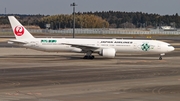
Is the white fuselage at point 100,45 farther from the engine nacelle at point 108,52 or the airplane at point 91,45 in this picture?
the engine nacelle at point 108,52

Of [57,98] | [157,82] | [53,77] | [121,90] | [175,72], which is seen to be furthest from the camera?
[175,72]

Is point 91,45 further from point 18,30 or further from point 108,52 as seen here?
point 18,30

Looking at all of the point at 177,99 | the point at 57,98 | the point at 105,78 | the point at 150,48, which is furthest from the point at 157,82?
the point at 150,48

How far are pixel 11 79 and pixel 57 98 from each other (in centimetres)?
995

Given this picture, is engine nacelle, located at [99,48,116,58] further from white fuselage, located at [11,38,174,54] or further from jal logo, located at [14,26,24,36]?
jal logo, located at [14,26,24,36]

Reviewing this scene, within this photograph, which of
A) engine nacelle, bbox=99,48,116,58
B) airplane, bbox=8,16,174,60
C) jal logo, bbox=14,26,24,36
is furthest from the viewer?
jal logo, bbox=14,26,24,36

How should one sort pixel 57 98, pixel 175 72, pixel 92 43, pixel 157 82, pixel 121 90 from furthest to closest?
pixel 92 43
pixel 175 72
pixel 157 82
pixel 121 90
pixel 57 98

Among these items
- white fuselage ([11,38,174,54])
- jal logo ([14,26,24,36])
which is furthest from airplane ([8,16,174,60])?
jal logo ([14,26,24,36])

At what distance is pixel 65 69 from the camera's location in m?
43.6

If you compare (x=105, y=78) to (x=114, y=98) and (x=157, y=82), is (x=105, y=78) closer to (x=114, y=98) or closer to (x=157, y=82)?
(x=157, y=82)

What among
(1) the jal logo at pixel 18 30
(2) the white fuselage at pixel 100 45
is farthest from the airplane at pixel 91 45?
(1) the jal logo at pixel 18 30

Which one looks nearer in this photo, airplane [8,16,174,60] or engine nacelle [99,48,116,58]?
engine nacelle [99,48,116,58]

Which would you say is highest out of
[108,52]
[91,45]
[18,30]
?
[18,30]

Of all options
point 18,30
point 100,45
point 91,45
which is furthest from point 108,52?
point 18,30
